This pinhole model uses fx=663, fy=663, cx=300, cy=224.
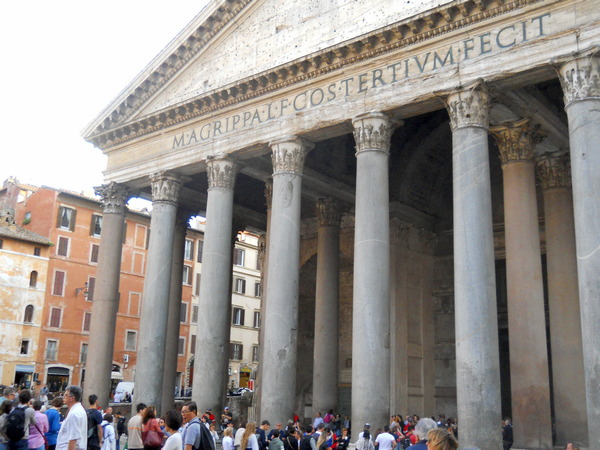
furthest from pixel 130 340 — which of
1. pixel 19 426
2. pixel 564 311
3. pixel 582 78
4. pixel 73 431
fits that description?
pixel 73 431

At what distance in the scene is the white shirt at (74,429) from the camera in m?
6.65

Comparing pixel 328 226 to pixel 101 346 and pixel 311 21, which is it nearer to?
pixel 311 21

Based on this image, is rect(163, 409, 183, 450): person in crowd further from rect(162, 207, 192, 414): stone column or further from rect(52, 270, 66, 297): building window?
rect(52, 270, 66, 297): building window

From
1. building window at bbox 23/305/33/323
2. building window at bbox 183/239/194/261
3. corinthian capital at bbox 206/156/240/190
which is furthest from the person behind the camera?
building window at bbox 183/239/194/261

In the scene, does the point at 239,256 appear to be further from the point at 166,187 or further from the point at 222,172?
the point at 222,172

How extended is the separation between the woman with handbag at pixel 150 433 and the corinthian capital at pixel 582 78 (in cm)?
872

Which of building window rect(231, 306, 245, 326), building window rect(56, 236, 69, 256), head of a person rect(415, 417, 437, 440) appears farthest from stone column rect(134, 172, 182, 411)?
building window rect(231, 306, 245, 326)

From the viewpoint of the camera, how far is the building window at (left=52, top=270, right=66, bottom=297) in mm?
33625

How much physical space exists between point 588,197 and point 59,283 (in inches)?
1135

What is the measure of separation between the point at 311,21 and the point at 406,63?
3196 mm

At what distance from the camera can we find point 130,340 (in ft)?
119

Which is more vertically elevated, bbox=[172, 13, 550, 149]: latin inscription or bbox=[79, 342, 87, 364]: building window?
bbox=[172, 13, 550, 149]: latin inscription

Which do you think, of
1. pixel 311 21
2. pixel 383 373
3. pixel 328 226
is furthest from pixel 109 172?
pixel 383 373

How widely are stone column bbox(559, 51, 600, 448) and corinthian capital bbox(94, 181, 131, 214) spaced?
42.8 feet
